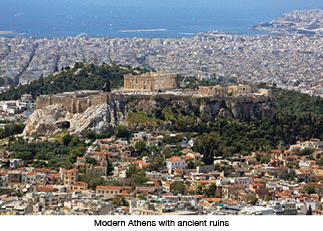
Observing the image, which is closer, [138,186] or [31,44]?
[138,186]

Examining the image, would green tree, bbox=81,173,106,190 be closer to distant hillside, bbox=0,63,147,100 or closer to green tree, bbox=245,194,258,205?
green tree, bbox=245,194,258,205

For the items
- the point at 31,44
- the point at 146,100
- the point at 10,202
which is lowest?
the point at 10,202

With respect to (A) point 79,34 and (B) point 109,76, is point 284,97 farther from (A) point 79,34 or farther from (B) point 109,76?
(A) point 79,34

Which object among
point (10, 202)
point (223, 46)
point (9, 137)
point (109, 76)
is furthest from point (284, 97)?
point (223, 46)

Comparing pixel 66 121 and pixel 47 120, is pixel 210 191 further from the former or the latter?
pixel 47 120

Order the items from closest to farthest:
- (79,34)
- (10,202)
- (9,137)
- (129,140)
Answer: (10,202) → (129,140) → (9,137) → (79,34)

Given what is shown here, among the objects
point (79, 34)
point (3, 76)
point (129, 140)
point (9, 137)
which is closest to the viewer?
point (129, 140)

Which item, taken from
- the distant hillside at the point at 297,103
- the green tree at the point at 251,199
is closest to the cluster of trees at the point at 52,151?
the green tree at the point at 251,199

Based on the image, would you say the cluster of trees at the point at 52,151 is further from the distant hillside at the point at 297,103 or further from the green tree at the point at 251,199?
the distant hillside at the point at 297,103

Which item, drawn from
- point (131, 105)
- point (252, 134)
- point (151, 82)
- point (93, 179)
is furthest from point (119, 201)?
point (151, 82)
